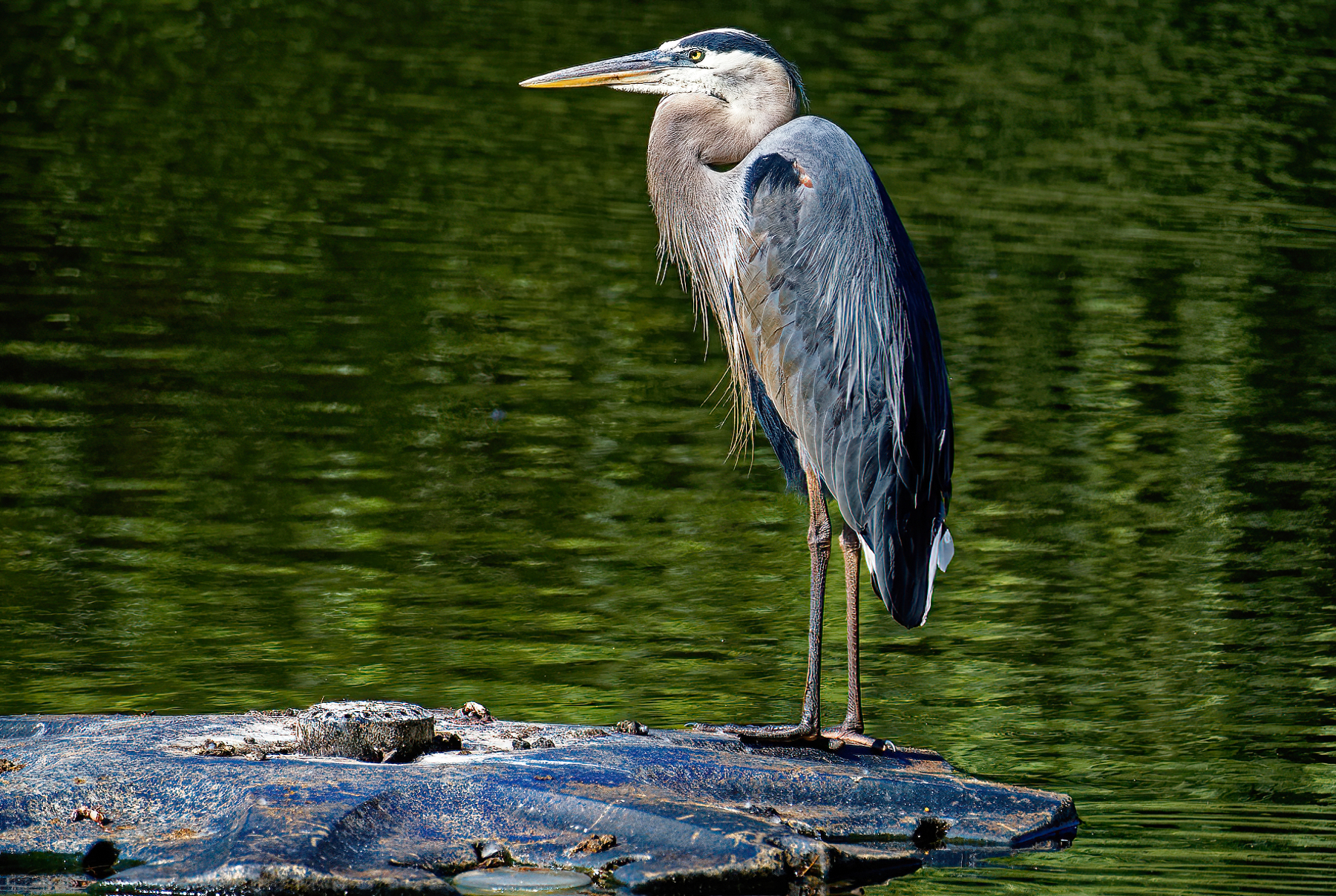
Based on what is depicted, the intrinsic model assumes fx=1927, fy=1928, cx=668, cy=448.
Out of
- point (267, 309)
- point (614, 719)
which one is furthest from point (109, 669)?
A: point (267, 309)

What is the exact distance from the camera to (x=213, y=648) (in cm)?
809

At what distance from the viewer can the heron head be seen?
6992 millimetres

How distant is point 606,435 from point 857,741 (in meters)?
5.62

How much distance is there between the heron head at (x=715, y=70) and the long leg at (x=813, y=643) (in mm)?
1460

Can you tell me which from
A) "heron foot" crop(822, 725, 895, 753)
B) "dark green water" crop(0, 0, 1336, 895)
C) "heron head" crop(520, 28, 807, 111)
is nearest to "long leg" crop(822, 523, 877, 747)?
"heron foot" crop(822, 725, 895, 753)

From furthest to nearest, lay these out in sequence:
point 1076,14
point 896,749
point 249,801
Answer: point 1076,14 → point 896,749 → point 249,801

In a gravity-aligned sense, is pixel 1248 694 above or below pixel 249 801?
below

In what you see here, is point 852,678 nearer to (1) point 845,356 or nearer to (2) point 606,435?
(1) point 845,356

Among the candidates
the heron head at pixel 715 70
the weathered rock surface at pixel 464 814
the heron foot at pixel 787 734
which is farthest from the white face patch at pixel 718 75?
the weathered rock surface at pixel 464 814

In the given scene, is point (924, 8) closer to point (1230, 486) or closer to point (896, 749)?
point (1230, 486)

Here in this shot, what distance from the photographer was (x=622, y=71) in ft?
23.8

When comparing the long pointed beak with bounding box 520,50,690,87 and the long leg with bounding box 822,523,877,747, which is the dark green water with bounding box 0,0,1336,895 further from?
the long pointed beak with bounding box 520,50,690,87

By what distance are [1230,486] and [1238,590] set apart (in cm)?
194

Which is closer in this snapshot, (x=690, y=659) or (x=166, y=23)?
(x=690, y=659)
